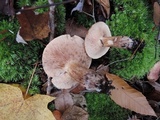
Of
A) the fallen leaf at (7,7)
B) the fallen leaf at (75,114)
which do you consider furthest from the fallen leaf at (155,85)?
the fallen leaf at (7,7)

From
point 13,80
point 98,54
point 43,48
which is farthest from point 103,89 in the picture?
point 13,80

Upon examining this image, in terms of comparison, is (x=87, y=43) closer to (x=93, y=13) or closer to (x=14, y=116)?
(x=93, y=13)

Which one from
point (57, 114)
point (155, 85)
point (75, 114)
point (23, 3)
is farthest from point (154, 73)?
point (23, 3)

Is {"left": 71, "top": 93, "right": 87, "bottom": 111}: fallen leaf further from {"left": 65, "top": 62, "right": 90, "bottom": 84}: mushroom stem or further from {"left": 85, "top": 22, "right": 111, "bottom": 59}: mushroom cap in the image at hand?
{"left": 85, "top": 22, "right": 111, "bottom": 59}: mushroom cap

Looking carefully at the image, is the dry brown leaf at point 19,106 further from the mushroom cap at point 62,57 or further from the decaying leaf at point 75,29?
the decaying leaf at point 75,29

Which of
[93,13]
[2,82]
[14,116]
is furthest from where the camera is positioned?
[93,13]

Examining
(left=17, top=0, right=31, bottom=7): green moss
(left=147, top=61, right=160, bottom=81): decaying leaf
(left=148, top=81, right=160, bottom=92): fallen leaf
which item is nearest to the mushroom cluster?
(left=17, top=0, right=31, bottom=7): green moss
